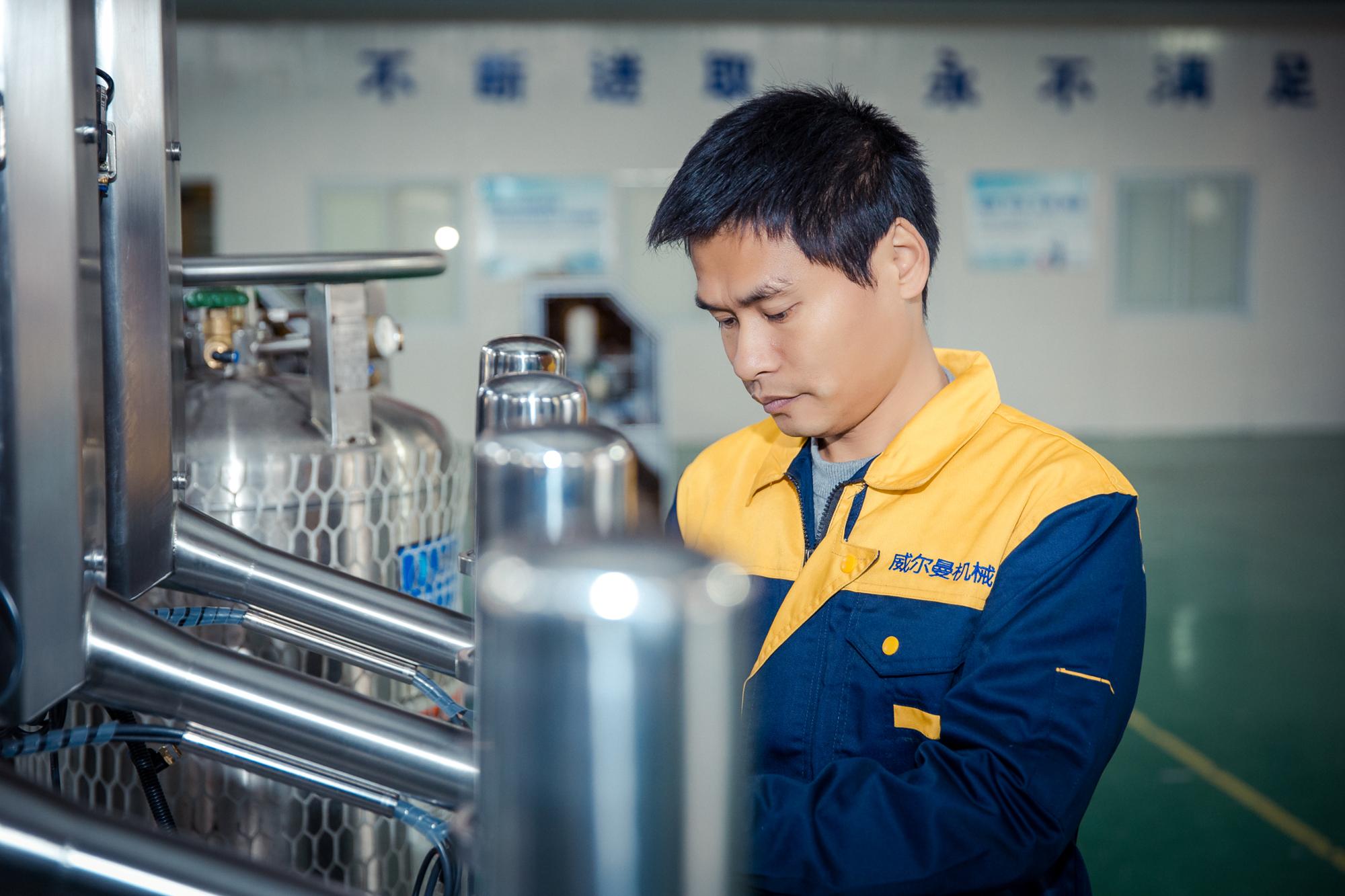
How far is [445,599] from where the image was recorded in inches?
59.7

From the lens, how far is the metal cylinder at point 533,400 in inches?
18.1

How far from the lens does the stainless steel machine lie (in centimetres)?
27

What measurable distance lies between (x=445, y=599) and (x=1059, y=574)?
0.88 meters

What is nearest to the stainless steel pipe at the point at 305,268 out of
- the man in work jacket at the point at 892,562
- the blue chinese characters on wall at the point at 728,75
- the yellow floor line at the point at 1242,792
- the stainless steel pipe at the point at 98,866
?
the man in work jacket at the point at 892,562

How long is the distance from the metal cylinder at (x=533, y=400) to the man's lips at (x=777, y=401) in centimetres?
50

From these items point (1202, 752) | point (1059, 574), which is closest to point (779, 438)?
point (1059, 574)

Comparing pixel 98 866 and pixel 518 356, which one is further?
pixel 518 356

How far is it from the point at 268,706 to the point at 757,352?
539 millimetres

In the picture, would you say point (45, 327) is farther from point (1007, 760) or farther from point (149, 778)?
point (1007, 760)

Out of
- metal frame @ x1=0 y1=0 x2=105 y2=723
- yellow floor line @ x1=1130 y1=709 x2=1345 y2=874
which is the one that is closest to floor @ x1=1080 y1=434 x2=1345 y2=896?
yellow floor line @ x1=1130 y1=709 x2=1345 y2=874

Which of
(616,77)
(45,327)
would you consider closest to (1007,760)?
(45,327)

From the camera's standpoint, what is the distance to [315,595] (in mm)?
712

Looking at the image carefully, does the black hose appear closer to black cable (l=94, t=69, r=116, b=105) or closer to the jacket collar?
black cable (l=94, t=69, r=116, b=105)

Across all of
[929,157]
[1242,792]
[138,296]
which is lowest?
[1242,792]
